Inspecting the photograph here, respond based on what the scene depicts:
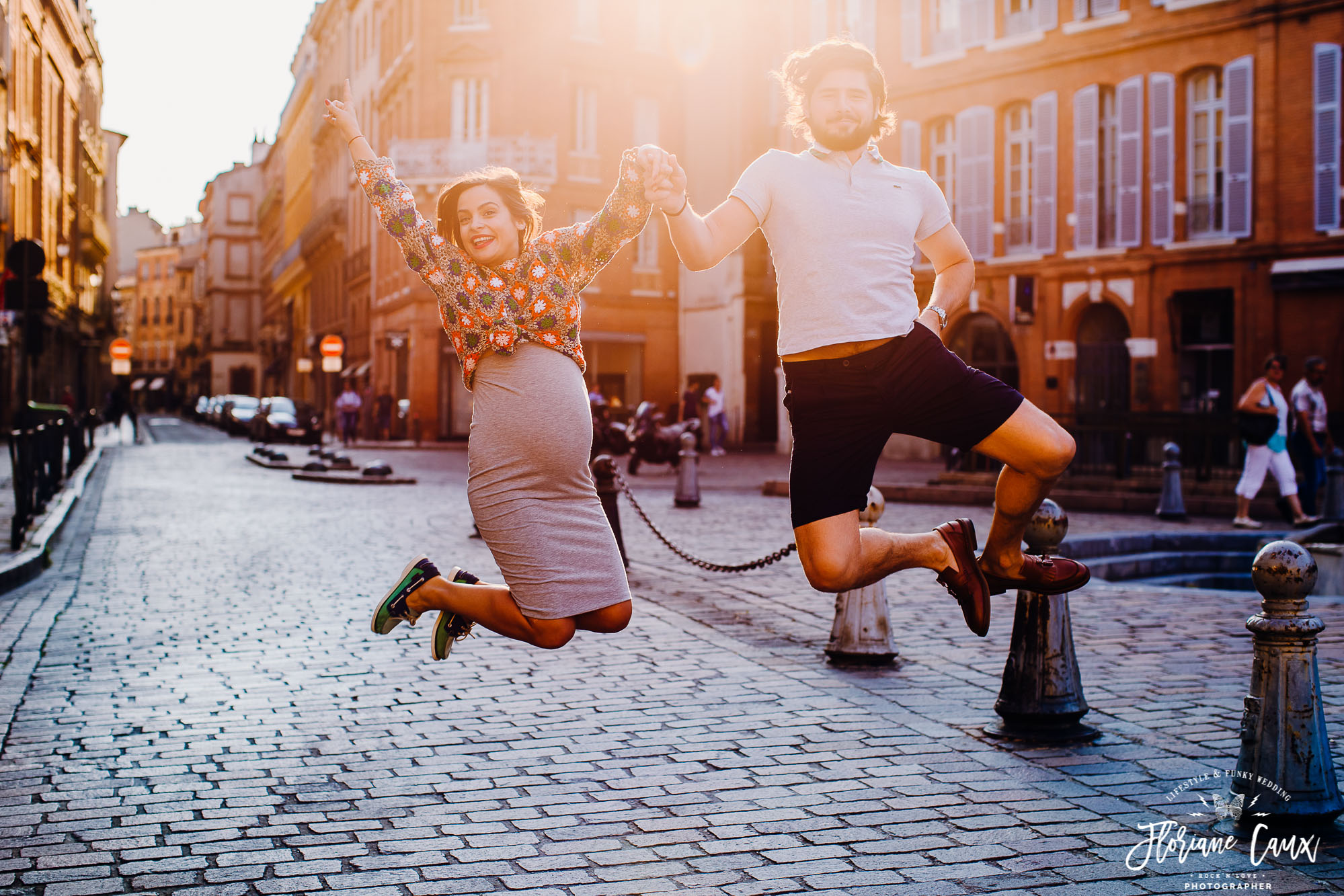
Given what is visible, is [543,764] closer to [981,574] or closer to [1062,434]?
[981,574]

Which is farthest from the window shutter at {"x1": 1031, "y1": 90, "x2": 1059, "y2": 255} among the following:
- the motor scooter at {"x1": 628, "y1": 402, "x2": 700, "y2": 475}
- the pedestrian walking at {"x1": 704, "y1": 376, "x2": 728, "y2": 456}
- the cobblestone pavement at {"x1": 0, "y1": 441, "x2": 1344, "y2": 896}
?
the cobblestone pavement at {"x1": 0, "y1": 441, "x2": 1344, "y2": 896}

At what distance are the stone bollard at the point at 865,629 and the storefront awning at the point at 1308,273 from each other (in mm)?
20982

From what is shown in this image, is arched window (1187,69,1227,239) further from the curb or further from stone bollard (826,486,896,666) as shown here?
stone bollard (826,486,896,666)

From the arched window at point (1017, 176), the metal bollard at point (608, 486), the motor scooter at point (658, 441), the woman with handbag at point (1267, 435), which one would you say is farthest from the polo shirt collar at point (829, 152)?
the arched window at point (1017, 176)

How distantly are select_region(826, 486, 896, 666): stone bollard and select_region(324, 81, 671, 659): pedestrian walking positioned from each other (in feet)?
9.87

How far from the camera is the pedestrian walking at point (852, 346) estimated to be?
399 cm

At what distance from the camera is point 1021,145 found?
3038 cm

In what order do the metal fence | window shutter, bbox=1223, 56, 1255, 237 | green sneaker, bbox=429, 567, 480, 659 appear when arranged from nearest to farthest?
green sneaker, bbox=429, 567, 480, 659 < the metal fence < window shutter, bbox=1223, 56, 1255, 237

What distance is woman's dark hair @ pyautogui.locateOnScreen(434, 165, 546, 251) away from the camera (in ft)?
13.8

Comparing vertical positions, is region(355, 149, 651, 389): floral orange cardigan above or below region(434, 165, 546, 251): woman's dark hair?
below

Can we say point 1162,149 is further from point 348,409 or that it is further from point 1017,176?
point 348,409

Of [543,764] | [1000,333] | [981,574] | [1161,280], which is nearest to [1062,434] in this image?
[981,574]

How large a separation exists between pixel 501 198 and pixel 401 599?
4.39 feet

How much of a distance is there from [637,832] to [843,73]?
93.2 inches
